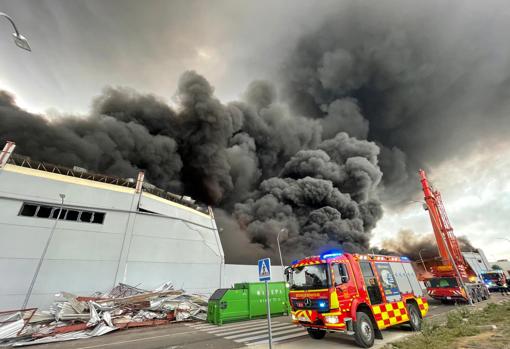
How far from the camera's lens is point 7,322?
870 centimetres

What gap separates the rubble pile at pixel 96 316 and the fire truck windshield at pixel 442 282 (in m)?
15.4

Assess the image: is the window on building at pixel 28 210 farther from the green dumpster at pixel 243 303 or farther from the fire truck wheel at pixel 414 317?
the fire truck wheel at pixel 414 317

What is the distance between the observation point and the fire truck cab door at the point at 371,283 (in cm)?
669

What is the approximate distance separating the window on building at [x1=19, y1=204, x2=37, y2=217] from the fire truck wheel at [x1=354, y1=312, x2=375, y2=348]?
1886 centimetres

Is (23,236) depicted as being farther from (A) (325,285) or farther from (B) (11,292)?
(A) (325,285)

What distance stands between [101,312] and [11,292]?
6.21 m

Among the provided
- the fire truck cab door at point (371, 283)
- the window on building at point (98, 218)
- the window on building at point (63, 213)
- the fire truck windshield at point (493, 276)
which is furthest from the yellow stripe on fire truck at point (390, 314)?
the fire truck windshield at point (493, 276)

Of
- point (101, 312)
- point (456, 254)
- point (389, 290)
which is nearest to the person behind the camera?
point (389, 290)

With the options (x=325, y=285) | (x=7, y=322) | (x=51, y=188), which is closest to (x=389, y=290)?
(x=325, y=285)

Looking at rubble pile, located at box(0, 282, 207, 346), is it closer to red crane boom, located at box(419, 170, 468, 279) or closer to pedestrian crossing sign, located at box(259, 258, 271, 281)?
pedestrian crossing sign, located at box(259, 258, 271, 281)

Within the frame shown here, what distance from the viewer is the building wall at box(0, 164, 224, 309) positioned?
12812mm

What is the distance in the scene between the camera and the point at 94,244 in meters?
15.0

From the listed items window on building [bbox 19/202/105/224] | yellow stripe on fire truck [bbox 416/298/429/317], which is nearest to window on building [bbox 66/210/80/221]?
window on building [bbox 19/202/105/224]

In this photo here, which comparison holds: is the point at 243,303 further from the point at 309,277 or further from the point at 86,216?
the point at 86,216
